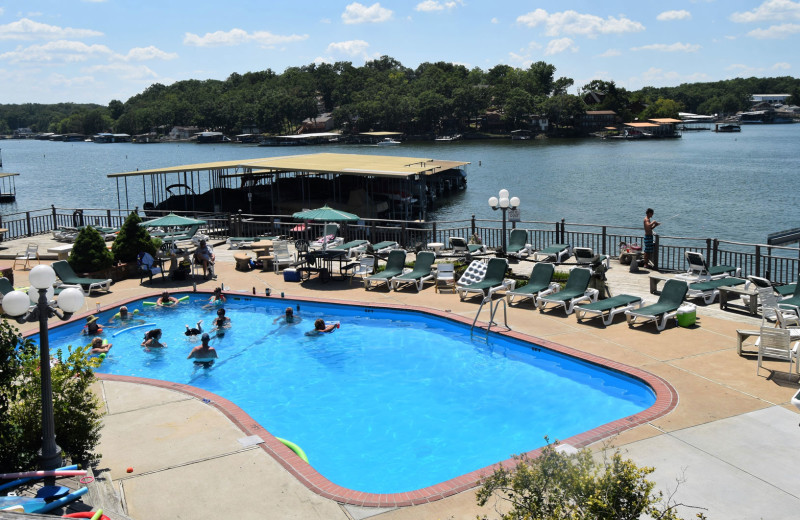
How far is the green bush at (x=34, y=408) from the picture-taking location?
25.0 ft

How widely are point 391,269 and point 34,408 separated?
40.2ft

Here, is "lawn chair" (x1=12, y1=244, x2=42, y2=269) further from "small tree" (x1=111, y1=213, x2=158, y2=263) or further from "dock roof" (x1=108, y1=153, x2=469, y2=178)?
"dock roof" (x1=108, y1=153, x2=469, y2=178)

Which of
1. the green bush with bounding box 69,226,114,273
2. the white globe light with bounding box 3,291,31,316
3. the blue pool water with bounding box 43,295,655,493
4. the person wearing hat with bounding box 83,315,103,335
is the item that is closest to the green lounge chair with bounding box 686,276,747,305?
the blue pool water with bounding box 43,295,655,493

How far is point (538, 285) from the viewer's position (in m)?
17.1

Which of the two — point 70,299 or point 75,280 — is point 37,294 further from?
point 75,280

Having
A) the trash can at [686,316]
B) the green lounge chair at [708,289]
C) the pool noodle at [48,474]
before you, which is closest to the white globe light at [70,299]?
the pool noodle at [48,474]

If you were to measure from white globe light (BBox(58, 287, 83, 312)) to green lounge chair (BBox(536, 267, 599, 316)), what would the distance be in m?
10.8

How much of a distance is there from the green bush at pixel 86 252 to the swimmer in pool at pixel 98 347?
17.6 ft

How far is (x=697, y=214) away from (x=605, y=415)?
45175 mm

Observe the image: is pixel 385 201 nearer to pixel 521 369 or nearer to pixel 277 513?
pixel 521 369

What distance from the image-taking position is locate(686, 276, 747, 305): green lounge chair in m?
16.0

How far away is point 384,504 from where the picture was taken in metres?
7.70

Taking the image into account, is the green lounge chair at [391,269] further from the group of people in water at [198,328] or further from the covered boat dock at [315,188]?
the covered boat dock at [315,188]

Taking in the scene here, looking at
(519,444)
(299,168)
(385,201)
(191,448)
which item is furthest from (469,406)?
(385,201)
